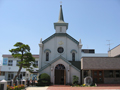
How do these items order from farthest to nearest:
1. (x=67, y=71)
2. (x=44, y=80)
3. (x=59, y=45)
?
(x=59, y=45) < (x=67, y=71) < (x=44, y=80)

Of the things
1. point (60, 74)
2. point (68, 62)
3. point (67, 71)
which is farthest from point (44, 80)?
point (68, 62)

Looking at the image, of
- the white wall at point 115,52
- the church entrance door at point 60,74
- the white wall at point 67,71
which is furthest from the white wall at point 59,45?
the white wall at point 115,52

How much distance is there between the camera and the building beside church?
29344 mm

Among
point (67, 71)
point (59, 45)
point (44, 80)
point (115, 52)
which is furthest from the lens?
point (115, 52)

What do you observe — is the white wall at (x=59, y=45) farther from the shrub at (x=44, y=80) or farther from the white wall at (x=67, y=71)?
the shrub at (x=44, y=80)

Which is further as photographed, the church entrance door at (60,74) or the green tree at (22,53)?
the church entrance door at (60,74)

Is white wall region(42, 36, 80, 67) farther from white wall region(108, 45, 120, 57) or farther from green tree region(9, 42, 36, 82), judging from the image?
white wall region(108, 45, 120, 57)

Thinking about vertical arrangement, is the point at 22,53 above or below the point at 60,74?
above

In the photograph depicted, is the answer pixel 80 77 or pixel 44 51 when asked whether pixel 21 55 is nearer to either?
pixel 44 51

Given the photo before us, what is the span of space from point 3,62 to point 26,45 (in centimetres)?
2154

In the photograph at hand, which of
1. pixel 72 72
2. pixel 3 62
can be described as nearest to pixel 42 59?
pixel 72 72

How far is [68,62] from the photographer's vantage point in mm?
30625

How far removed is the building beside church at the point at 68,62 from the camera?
29.3 meters

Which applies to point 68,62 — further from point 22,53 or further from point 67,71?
point 22,53
